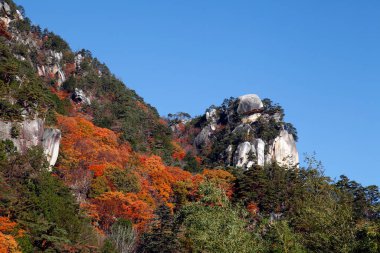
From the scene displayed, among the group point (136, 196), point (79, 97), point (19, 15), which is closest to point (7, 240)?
point (136, 196)

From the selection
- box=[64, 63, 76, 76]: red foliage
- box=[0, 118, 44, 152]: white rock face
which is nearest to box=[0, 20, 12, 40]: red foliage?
box=[64, 63, 76, 76]: red foliage

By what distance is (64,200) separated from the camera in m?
40.6

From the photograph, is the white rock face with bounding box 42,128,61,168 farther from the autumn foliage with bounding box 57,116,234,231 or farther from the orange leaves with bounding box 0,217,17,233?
the orange leaves with bounding box 0,217,17,233

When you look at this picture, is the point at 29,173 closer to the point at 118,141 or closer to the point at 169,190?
the point at 169,190

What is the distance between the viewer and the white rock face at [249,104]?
92.8 m

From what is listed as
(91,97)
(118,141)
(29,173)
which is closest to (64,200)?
(29,173)

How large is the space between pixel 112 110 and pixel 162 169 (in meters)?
23.5

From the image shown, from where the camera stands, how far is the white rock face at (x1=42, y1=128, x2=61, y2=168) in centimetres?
4927

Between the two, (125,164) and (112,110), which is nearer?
(125,164)

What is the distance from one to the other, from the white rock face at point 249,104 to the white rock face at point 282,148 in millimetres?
A: 7317

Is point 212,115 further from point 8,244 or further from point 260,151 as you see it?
point 8,244

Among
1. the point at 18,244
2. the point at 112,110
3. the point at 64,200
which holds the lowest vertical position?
the point at 18,244

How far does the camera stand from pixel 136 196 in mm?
49656

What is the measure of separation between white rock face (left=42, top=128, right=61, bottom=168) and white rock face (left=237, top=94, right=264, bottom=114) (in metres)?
49.4
